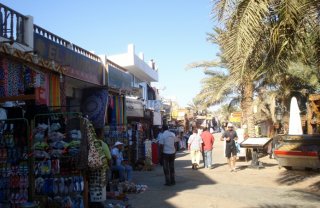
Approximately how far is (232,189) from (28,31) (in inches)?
257

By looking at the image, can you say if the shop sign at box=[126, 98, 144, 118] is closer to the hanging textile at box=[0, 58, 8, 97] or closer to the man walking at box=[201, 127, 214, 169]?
the man walking at box=[201, 127, 214, 169]

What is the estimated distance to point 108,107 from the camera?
46.4ft

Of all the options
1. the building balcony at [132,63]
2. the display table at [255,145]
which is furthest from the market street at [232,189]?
the building balcony at [132,63]

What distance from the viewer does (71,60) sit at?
445 inches

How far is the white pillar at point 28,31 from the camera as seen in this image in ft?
29.6

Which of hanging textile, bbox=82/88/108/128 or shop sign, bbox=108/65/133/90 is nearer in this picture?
hanging textile, bbox=82/88/108/128

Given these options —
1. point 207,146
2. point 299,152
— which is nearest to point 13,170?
point 299,152

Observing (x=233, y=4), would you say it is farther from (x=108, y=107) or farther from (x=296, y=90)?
(x=296, y=90)

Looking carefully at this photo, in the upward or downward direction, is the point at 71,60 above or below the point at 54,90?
above

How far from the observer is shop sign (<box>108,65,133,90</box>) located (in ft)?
46.9

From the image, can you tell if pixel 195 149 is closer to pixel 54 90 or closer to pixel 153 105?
pixel 54 90

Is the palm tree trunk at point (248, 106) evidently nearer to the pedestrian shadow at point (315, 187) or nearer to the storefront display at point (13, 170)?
the pedestrian shadow at point (315, 187)

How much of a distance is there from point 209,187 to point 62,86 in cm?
486

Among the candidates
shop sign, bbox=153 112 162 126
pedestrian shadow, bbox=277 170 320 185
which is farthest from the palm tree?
shop sign, bbox=153 112 162 126
